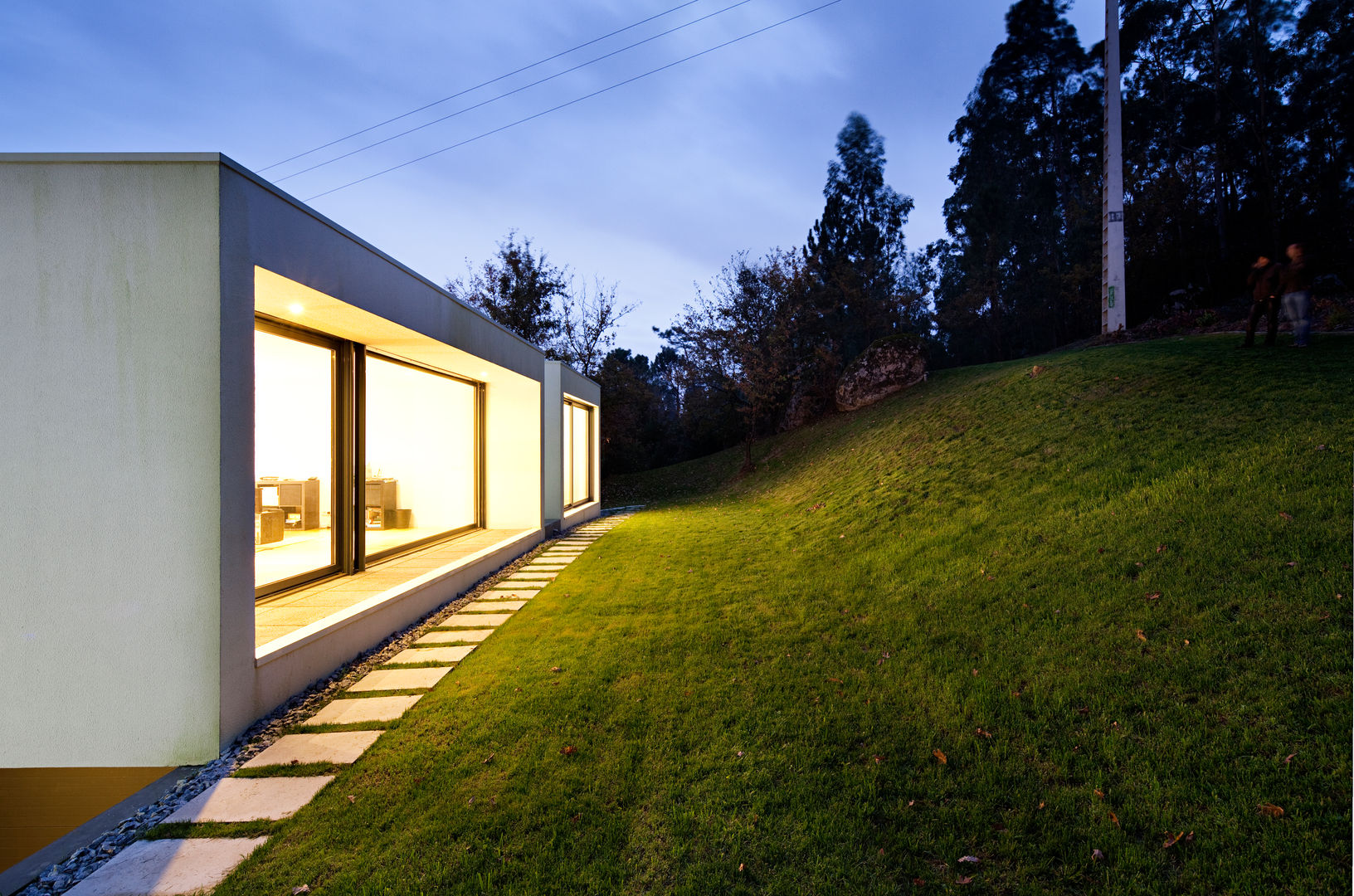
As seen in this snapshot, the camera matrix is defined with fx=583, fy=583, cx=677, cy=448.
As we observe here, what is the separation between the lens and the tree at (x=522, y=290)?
70.4 ft

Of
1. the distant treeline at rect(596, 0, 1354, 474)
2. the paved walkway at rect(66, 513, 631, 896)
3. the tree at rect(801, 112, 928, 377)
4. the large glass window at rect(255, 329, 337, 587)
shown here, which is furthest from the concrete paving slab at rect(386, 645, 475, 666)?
the tree at rect(801, 112, 928, 377)

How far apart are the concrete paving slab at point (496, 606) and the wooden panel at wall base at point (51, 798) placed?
263cm

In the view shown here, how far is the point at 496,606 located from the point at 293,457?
7.45 ft

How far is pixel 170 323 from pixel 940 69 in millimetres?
36287

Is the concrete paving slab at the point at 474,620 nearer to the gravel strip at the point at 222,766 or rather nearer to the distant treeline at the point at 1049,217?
the gravel strip at the point at 222,766

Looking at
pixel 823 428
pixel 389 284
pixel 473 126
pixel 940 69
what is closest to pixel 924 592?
pixel 389 284

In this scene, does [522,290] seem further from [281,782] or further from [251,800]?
[251,800]

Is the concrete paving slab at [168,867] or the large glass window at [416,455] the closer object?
the concrete paving slab at [168,867]

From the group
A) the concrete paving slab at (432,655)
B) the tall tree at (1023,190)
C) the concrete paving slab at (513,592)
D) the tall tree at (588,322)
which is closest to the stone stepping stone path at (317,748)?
the concrete paving slab at (432,655)

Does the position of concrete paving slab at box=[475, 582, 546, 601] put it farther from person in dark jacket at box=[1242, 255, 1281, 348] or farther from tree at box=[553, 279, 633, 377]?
tree at box=[553, 279, 633, 377]

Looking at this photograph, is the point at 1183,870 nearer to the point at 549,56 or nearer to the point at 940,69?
the point at 549,56

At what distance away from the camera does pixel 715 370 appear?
17.3 meters

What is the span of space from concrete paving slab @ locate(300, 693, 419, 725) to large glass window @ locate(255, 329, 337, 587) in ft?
6.37

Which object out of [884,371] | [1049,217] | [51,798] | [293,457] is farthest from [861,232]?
[51,798]
